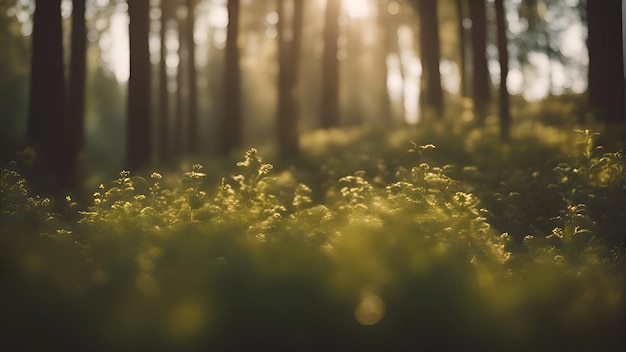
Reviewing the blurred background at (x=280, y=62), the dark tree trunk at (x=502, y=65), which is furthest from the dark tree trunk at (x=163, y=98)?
the dark tree trunk at (x=502, y=65)

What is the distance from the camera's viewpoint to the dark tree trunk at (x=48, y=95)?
11391mm

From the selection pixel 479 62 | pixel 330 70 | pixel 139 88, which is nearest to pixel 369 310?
pixel 139 88

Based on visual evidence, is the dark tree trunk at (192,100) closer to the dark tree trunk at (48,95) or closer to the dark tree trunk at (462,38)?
the dark tree trunk at (462,38)

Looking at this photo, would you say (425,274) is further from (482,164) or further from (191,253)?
(482,164)

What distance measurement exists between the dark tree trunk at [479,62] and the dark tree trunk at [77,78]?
1140 centimetres

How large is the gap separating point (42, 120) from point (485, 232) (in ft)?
30.1

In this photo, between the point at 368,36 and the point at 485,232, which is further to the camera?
the point at 368,36

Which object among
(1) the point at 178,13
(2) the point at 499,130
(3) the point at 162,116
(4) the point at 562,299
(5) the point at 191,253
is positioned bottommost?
(4) the point at 562,299

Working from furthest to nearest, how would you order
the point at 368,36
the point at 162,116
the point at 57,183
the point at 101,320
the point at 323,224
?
the point at 368,36, the point at 162,116, the point at 57,183, the point at 323,224, the point at 101,320

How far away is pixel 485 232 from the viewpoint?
6730 mm

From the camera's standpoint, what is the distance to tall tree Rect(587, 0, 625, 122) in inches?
496

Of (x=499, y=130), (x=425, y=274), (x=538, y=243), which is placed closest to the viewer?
(x=425, y=274)

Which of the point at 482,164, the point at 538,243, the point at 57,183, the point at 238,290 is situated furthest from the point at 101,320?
the point at 482,164

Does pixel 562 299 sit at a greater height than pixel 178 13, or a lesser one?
lesser
